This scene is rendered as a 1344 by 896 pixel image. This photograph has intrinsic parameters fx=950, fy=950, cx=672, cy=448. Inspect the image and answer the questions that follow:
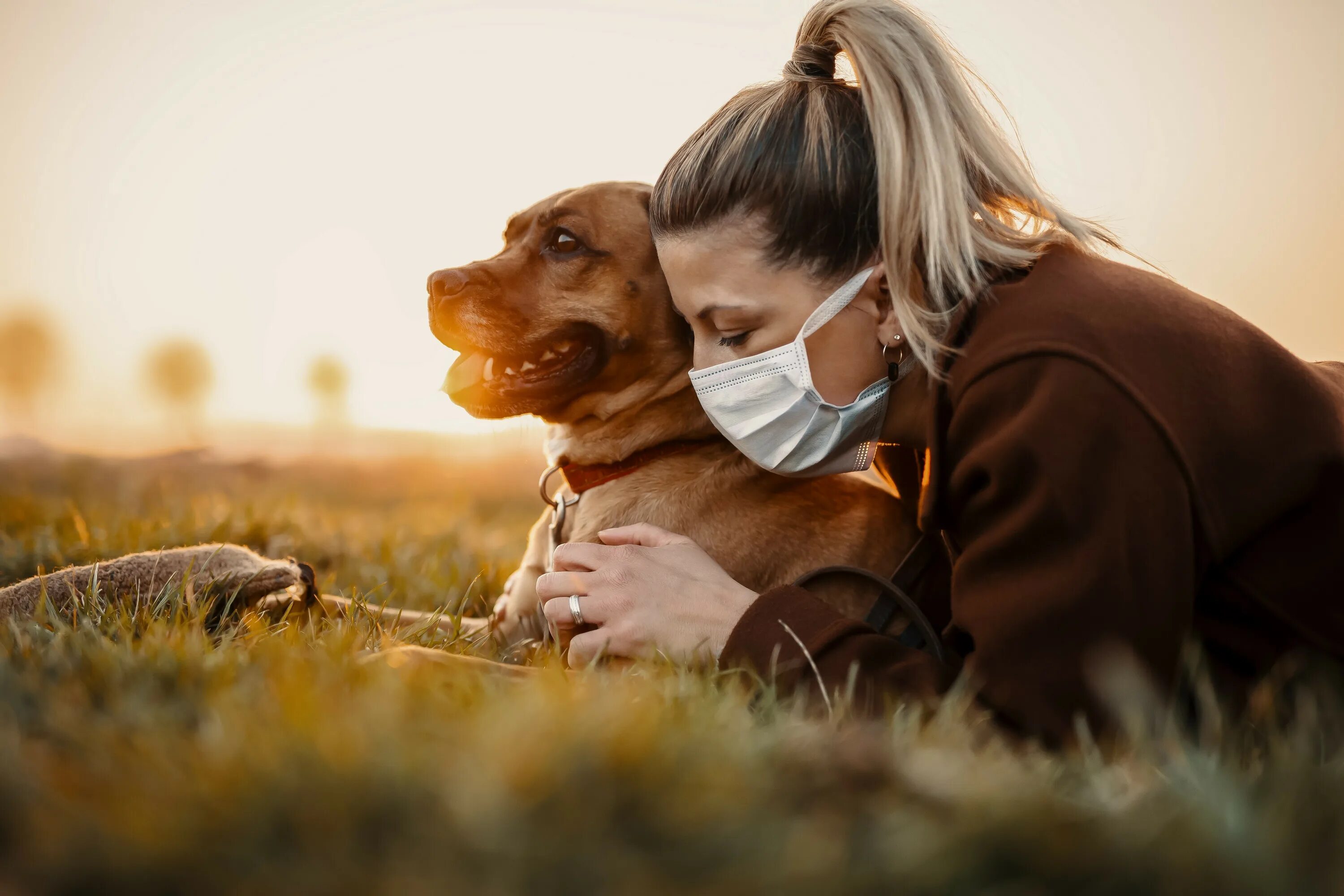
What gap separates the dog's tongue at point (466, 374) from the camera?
9.25ft

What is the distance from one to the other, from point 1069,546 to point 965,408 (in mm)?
318

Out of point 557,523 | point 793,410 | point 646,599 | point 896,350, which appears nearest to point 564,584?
point 646,599

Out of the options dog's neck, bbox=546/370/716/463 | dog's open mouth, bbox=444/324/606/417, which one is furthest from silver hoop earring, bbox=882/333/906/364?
dog's open mouth, bbox=444/324/606/417

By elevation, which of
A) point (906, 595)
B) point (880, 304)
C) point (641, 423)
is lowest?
point (906, 595)

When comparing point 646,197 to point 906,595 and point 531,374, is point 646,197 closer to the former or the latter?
point 531,374

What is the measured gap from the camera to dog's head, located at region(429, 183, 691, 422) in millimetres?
2768

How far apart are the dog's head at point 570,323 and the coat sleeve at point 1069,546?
4.10 ft

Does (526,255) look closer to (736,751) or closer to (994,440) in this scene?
(994,440)

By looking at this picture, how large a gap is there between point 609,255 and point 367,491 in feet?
17.4

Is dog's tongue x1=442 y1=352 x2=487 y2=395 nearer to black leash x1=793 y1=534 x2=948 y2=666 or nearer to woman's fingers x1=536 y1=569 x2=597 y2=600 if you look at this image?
woman's fingers x1=536 y1=569 x2=597 y2=600

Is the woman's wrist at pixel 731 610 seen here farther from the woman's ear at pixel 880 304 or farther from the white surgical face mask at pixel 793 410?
the woman's ear at pixel 880 304

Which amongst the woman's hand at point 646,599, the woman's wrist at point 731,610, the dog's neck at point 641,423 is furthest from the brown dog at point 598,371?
the woman's wrist at point 731,610

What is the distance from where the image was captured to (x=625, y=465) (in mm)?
2752

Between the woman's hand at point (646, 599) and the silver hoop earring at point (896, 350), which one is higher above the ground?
the silver hoop earring at point (896, 350)
